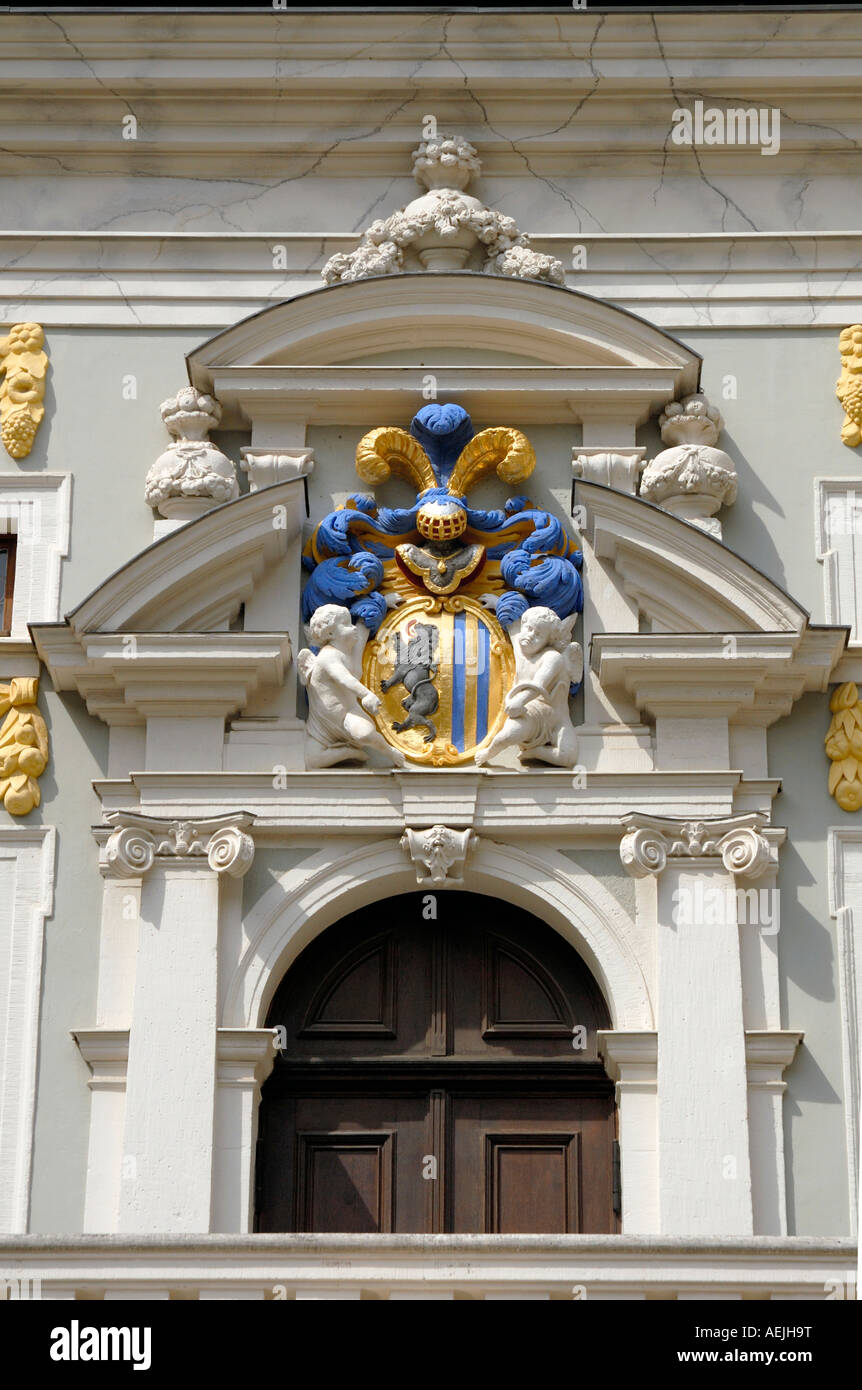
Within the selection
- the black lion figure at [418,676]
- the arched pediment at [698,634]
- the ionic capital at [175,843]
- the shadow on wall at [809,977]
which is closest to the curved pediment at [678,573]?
the arched pediment at [698,634]

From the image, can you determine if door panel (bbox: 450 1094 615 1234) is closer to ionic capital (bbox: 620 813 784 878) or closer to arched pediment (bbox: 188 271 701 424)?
ionic capital (bbox: 620 813 784 878)

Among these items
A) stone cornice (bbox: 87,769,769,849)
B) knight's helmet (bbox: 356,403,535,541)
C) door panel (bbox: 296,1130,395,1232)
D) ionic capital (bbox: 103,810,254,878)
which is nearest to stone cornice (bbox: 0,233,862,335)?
knight's helmet (bbox: 356,403,535,541)

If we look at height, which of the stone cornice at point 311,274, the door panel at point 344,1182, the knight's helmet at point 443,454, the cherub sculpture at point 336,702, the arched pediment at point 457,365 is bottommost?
the door panel at point 344,1182

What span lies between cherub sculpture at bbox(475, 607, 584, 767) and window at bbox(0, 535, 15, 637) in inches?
88.5

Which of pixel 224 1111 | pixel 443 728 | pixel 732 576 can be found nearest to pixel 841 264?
pixel 732 576

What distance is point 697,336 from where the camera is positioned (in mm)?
13125

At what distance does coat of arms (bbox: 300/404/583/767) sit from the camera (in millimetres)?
12211

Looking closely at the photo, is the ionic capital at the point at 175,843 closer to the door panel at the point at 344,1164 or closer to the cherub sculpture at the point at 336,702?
the cherub sculpture at the point at 336,702

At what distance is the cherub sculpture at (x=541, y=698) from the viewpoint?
478 inches

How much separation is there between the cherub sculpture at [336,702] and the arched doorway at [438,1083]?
692 millimetres

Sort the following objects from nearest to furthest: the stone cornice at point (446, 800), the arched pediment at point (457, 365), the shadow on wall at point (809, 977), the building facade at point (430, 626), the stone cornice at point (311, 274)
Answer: the shadow on wall at point (809, 977) → the building facade at point (430, 626) → the stone cornice at point (446, 800) → the arched pediment at point (457, 365) → the stone cornice at point (311, 274)
